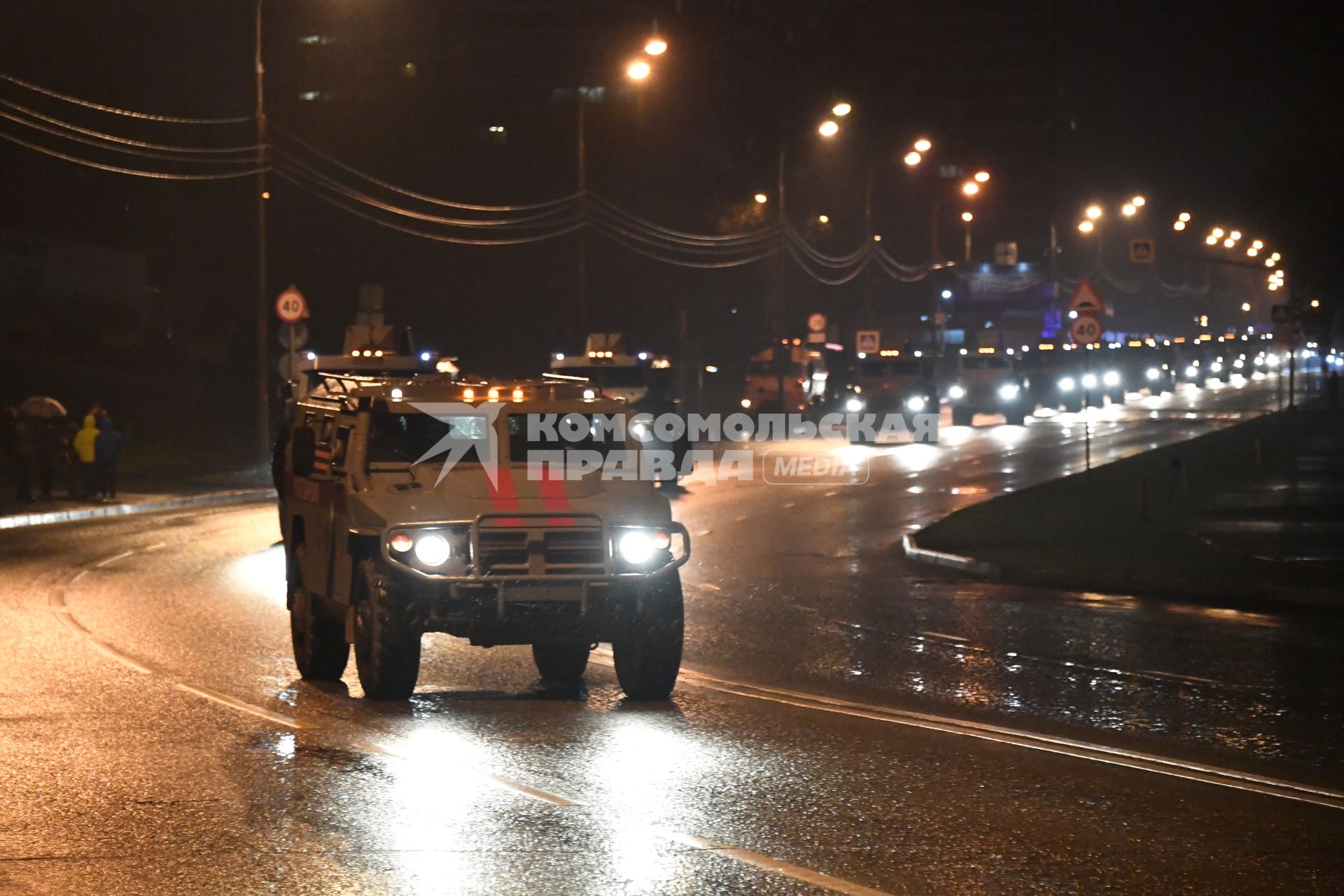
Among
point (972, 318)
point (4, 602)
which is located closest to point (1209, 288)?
point (972, 318)

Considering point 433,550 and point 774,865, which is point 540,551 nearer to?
point 433,550

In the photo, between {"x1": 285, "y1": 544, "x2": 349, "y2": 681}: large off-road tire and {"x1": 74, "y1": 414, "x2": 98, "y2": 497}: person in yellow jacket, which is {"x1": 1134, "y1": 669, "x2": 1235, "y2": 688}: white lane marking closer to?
{"x1": 285, "y1": 544, "x2": 349, "y2": 681}: large off-road tire

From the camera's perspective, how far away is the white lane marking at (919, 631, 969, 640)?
13992 mm

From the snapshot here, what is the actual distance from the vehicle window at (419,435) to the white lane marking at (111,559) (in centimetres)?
925

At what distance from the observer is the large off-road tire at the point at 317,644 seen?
11.7 m

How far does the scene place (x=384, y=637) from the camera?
34.4 ft

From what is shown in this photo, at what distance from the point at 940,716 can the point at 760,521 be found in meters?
15.2

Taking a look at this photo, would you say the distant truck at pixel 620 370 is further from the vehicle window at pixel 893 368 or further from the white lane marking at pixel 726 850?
the white lane marking at pixel 726 850

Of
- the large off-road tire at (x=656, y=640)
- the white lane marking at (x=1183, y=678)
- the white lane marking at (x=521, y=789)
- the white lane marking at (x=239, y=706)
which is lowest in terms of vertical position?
the white lane marking at (x=1183, y=678)

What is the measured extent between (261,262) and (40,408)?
7759 mm

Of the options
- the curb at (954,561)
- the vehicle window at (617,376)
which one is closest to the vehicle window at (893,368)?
the vehicle window at (617,376)

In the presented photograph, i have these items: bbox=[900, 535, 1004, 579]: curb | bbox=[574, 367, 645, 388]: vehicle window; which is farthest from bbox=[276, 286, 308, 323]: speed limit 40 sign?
bbox=[900, 535, 1004, 579]: curb

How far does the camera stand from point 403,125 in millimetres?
65875

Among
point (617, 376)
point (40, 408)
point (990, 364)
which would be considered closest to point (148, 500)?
point (40, 408)
